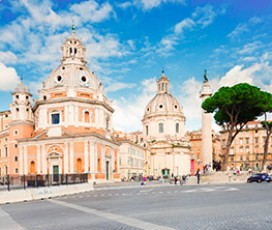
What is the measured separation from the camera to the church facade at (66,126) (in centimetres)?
5819

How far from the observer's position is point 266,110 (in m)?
52.2

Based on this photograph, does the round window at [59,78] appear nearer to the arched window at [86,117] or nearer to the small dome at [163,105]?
the arched window at [86,117]

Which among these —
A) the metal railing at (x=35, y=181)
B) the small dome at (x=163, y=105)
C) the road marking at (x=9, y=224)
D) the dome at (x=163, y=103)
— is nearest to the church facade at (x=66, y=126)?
the metal railing at (x=35, y=181)

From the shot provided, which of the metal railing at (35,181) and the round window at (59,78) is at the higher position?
the round window at (59,78)

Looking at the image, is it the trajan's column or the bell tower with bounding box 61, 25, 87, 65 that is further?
the bell tower with bounding box 61, 25, 87, 65

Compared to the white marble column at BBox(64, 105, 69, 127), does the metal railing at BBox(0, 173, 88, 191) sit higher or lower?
lower

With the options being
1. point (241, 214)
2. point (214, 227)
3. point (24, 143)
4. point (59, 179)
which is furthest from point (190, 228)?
point (24, 143)

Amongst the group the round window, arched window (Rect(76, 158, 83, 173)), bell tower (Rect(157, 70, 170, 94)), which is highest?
bell tower (Rect(157, 70, 170, 94))

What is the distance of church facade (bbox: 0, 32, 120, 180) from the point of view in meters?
58.2

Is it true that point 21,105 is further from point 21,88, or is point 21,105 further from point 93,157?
point 93,157

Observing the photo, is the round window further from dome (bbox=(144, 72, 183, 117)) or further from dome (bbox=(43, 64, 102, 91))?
dome (bbox=(144, 72, 183, 117))

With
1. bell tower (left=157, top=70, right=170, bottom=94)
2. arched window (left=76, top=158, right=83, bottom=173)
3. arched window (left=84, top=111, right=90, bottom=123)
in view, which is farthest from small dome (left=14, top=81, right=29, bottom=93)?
bell tower (left=157, top=70, right=170, bottom=94)

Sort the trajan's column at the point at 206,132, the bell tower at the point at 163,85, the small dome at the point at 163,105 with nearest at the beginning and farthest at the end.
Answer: the trajan's column at the point at 206,132
the small dome at the point at 163,105
the bell tower at the point at 163,85

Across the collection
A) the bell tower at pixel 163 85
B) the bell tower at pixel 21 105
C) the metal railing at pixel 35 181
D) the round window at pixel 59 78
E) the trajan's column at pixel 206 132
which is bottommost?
the metal railing at pixel 35 181
